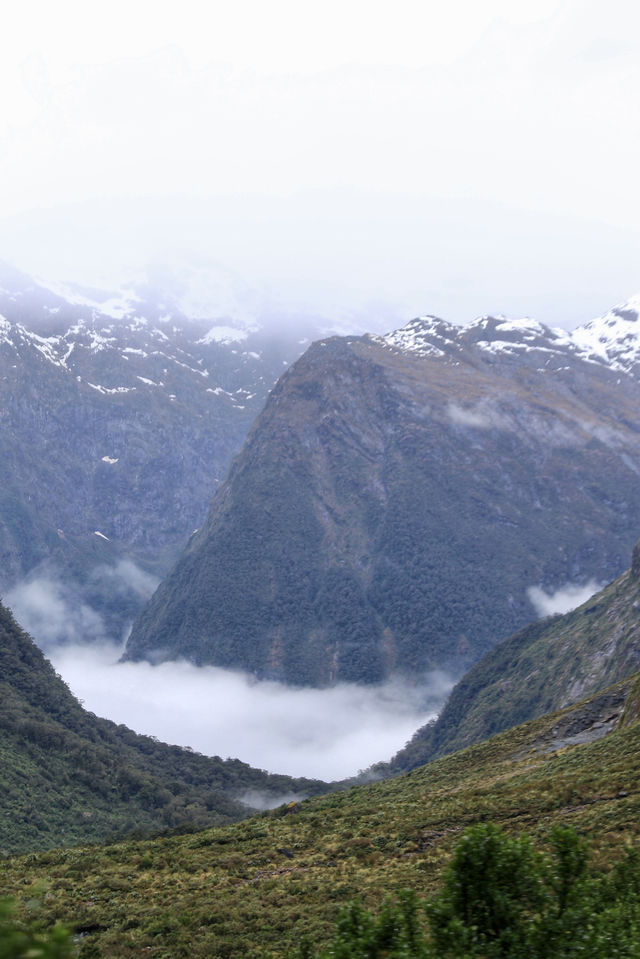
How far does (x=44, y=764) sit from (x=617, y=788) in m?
95.4

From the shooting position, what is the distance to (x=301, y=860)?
192 ft

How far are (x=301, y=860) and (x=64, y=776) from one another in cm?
7900

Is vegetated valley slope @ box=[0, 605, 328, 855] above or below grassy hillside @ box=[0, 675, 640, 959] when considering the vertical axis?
above

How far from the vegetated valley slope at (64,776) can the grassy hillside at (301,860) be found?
3414 centimetres

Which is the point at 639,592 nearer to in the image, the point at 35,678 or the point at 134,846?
the point at 35,678

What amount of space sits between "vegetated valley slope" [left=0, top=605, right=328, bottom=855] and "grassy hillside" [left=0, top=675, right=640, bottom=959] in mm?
34144

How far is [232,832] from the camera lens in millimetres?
71250

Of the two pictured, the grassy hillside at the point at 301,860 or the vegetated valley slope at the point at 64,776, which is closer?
the grassy hillside at the point at 301,860

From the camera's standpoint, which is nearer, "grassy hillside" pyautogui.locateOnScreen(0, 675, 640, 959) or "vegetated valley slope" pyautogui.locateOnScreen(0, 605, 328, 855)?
"grassy hillside" pyautogui.locateOnScreen(0, 675, 640, 959)

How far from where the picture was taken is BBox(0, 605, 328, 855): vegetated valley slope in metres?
108

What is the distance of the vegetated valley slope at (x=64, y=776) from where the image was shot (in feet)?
353

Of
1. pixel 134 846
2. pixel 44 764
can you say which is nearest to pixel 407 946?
pixel 134 846

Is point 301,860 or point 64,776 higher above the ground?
point 64,776

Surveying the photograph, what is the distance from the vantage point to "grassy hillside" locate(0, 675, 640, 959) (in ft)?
147
